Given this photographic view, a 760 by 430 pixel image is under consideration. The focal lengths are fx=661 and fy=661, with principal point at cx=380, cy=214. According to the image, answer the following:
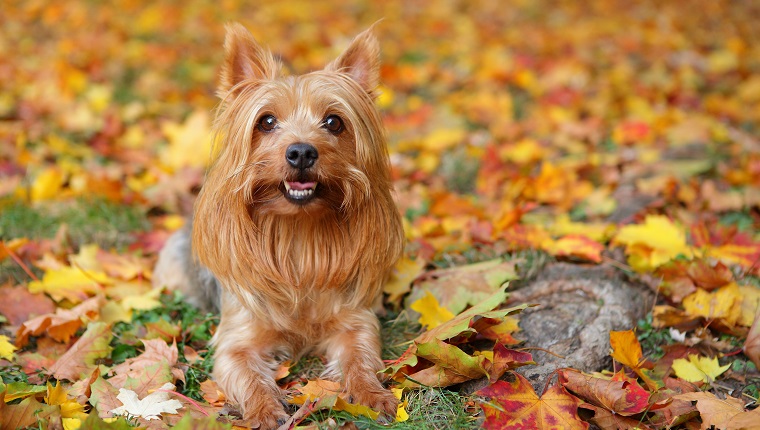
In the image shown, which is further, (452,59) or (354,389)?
(452,59)

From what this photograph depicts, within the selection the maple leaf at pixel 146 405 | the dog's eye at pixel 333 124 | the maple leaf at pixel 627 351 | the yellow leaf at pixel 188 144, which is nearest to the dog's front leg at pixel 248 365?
the maple leaf at pixel 146 405

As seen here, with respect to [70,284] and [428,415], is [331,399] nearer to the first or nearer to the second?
[428,415]

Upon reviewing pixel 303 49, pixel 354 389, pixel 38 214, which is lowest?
pixel 354 389

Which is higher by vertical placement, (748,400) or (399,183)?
(399,183)

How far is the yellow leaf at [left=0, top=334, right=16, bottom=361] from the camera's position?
10.2 ft

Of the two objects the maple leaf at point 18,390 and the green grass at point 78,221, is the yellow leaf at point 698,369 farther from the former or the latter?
the green grass at point 78,221

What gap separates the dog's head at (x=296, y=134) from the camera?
2797mm

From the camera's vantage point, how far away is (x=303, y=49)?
8688 mm

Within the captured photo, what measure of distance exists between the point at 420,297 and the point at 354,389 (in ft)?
2.80

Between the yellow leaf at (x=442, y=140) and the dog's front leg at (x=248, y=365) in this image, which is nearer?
the dog's front leg at (x=248, y=365)

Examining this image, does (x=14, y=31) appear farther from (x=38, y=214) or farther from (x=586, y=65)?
(x=586, y=65)

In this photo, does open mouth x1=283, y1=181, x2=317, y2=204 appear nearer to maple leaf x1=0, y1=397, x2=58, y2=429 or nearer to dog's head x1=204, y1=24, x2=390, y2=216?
dog's head x1=204, y1=24, x2=390, y2=216

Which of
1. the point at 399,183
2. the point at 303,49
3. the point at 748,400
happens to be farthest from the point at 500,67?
the point at 748,400

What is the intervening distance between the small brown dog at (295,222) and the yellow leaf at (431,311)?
0.22 metres
